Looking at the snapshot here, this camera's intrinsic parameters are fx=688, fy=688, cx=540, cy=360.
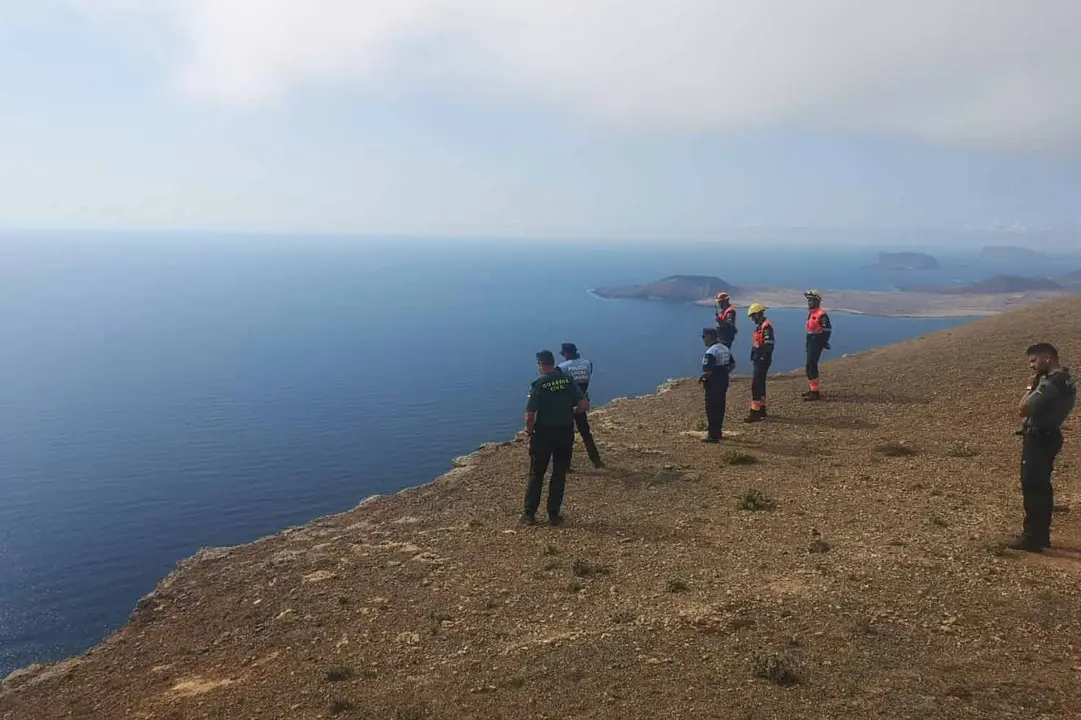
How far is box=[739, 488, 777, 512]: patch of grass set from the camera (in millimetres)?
11266

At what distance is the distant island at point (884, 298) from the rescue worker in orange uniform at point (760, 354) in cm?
15029

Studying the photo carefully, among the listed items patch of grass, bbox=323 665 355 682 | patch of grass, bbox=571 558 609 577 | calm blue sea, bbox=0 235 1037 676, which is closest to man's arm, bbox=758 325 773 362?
patch of grass, bbox=571 558 609 577

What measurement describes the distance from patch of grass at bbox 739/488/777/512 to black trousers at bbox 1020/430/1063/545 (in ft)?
12.0

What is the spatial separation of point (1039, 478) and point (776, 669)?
178 inches

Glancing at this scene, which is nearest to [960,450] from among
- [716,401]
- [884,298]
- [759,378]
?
[716,401]

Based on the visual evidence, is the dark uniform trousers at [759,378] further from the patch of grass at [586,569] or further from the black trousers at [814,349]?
the patch of grass at [586,569]

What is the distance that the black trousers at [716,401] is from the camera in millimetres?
15191

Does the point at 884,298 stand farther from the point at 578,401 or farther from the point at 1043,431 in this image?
the point at 1043,431

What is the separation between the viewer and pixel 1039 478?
8.12 meters

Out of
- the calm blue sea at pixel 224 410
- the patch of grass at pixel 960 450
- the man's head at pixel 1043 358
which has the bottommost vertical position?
the calm blue sea at pixel 224 410

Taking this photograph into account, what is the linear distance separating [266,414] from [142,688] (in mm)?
58212

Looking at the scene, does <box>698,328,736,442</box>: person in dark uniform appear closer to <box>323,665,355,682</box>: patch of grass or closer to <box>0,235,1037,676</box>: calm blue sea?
<box>323,665,355,682</box>: patch of grass

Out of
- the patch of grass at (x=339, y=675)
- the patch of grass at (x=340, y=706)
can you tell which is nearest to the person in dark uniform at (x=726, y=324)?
the patch of grass at (x=339, y=675)

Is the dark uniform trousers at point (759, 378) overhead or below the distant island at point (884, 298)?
overhead
